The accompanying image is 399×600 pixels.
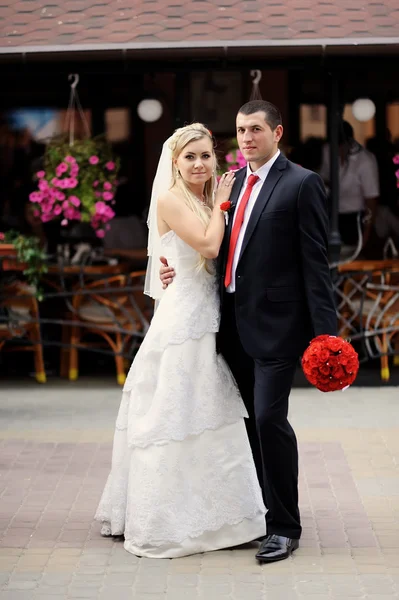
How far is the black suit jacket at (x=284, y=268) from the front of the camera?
17.3 feet

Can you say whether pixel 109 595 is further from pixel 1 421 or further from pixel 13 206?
pixel 13 206

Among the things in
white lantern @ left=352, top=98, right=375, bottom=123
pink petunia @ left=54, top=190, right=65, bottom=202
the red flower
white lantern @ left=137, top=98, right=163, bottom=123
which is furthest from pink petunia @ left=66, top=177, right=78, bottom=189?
the red flower

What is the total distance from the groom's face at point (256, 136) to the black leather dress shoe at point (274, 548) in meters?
1.76

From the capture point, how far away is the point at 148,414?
18.2 ft

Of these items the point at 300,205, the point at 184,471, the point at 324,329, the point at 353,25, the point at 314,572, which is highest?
the point at 353,25

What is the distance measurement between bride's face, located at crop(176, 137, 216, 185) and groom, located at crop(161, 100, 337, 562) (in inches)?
9.6

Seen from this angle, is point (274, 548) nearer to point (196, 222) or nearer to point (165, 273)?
point (165, 273)

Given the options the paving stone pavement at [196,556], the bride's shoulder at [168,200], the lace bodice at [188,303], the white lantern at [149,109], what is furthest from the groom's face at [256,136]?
the white lantern at [149,109]

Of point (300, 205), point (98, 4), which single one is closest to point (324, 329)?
point (300, 205)

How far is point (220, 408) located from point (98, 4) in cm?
569

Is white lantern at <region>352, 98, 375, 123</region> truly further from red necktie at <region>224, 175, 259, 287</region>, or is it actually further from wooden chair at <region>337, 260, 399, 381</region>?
red necktie at <region>224, 175, 259, 287</region>

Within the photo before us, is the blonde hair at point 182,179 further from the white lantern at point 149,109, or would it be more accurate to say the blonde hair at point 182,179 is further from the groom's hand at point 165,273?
the white lantern at point 149,109

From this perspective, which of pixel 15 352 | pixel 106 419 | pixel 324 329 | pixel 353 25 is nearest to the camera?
pixel 324 329

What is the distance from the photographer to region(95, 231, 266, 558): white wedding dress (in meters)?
5.46
